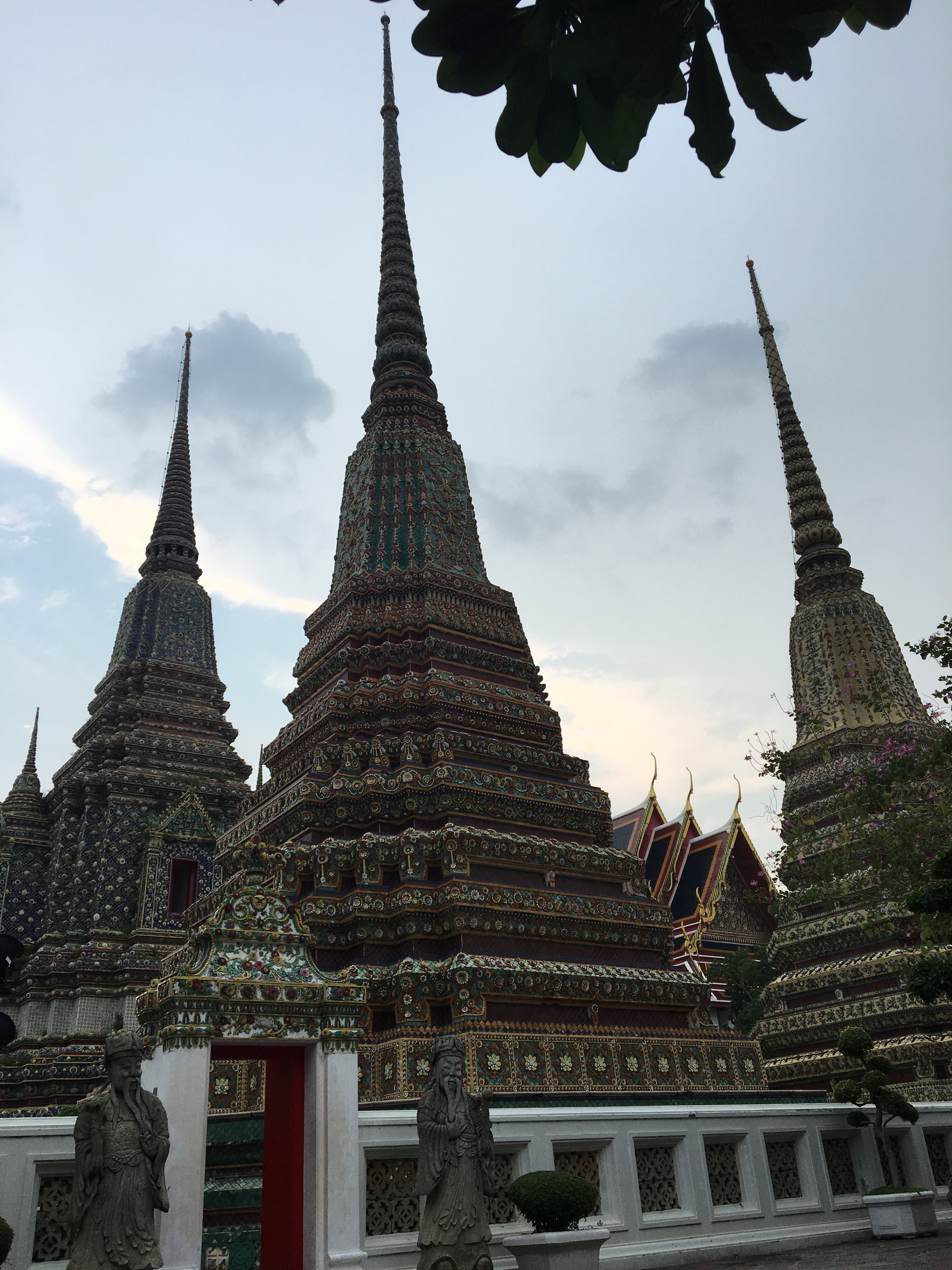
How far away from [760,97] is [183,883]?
23.6 meters

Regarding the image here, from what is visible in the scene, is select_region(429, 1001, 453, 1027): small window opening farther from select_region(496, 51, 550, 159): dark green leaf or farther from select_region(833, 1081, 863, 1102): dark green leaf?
select_region(496, 51, 550, 159): dark green leaf

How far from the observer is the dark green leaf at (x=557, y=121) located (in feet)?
8.38

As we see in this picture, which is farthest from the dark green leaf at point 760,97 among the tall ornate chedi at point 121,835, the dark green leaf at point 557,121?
the tall ornate chedi at point 121,835

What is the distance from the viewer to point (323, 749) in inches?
560

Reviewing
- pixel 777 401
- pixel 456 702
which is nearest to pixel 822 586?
pixel 777 401

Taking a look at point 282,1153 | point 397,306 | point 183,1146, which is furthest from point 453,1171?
point 397,306

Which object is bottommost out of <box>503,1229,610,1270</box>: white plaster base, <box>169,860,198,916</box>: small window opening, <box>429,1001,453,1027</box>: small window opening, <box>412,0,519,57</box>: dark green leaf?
<box>503,1229,610,1270</box>: white plaster base

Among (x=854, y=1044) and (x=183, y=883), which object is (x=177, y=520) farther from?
(x=854, y=1044)

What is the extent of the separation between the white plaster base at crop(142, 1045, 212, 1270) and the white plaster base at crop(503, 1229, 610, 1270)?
2.25 meters

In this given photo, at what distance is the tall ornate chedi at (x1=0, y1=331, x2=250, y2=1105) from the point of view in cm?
2077

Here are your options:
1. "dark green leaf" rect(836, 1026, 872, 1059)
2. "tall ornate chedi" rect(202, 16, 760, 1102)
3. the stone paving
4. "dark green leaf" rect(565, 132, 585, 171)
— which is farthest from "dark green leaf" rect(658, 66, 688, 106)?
"dark green leaf" rect(836, 1026, 872, 1059)

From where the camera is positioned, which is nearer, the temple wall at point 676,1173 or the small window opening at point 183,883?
the temple wall at point 676,1173

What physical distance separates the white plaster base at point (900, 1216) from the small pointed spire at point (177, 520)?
2471 cm

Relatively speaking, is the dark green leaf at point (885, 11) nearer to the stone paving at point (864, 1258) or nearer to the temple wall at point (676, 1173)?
the temple wall at point (676, 1173)
